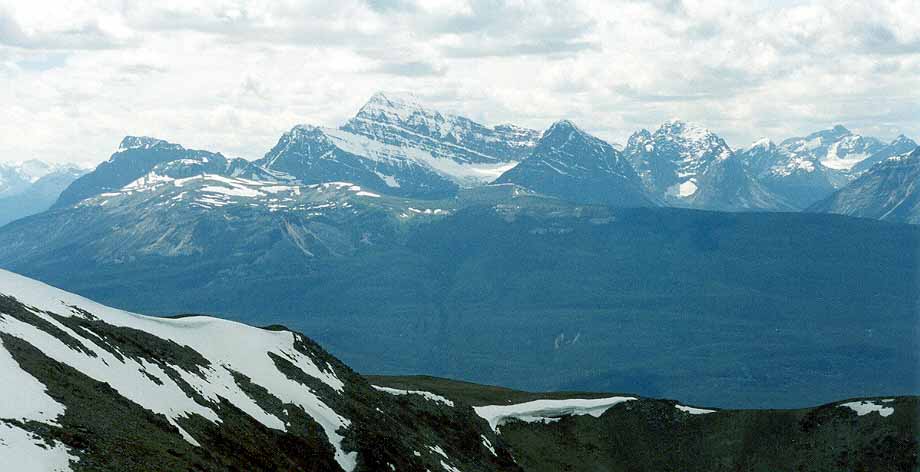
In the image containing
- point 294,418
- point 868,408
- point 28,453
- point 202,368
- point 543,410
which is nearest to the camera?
point 28,453

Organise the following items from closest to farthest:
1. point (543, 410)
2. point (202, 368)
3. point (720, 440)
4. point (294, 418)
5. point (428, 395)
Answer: point (294, 418) < point (202, 368) < point (428, 395) < point (720, 440) < point (543, 410)

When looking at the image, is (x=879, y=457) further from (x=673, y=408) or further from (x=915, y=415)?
(x=673, y=408)

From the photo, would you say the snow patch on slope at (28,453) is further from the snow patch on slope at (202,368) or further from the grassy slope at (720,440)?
the grassy slope at (720,440)

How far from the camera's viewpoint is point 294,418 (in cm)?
9762

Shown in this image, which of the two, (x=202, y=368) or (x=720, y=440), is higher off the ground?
(x=202, y=368)

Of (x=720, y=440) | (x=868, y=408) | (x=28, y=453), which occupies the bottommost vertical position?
(x=720, y=440)

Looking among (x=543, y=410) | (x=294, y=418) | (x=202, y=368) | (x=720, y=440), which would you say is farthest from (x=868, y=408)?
(x=202, y=368)

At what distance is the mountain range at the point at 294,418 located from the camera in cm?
7000

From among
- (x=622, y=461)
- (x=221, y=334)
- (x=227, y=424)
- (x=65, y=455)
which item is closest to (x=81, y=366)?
(x=227, y=424)

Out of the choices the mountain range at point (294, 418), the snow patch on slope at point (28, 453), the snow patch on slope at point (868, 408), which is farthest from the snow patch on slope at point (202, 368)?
the snow patch on slope at point (868, 408)

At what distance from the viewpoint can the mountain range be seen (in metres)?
70.0

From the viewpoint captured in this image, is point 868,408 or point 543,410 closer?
point 868,408

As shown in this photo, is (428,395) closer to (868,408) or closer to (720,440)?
(720,440)

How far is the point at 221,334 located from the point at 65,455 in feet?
202
